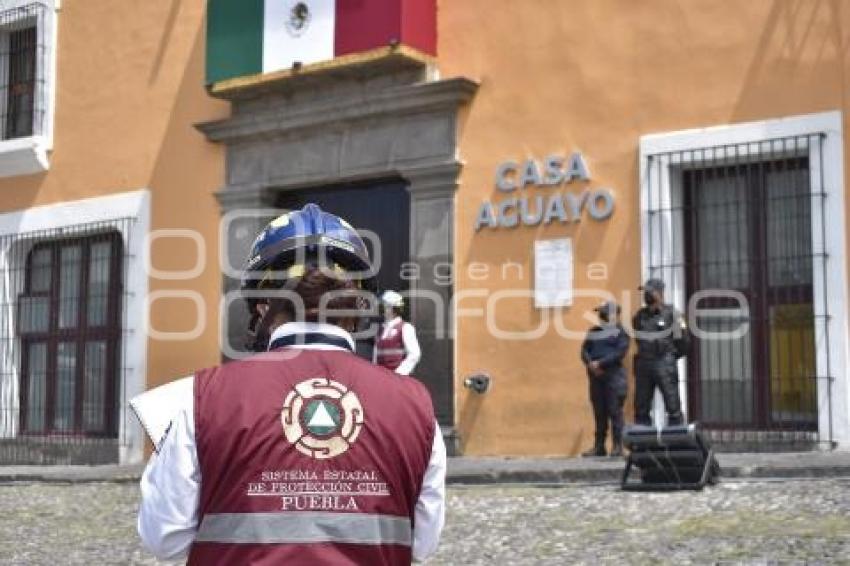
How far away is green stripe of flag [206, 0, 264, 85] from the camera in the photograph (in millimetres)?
13938

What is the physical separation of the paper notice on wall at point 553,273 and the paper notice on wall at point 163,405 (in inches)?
379

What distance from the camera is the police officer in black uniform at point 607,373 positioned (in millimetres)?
11133

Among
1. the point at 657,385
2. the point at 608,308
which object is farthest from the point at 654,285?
the point at 657,385

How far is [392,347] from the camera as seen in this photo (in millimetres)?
11742

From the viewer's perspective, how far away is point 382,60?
12.7 metres

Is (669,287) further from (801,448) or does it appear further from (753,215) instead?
(801,448)

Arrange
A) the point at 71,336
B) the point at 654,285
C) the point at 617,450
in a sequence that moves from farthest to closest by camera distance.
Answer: the point at 71,336 → the point at 617,450 → the point at 654,285

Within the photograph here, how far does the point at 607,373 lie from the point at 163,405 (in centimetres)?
900

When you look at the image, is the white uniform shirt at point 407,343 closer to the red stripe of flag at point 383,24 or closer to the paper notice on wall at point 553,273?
the paper notice on wall at point 553,273

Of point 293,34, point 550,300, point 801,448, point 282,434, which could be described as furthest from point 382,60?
point 282,434

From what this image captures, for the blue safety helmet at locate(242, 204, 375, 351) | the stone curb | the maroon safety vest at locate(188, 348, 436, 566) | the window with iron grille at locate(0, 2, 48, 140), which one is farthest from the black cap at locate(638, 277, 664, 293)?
the window with iron grille at locate(0, 2, 48, 140)

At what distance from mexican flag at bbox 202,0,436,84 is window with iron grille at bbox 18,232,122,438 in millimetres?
3037

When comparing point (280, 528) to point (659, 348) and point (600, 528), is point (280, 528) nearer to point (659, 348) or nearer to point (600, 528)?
point (600, 528)

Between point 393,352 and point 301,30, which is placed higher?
point 301,30
